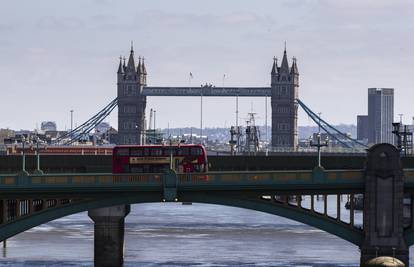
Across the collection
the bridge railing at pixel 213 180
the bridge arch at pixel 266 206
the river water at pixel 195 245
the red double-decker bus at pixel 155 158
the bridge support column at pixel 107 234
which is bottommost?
the river water at pixel 195 245

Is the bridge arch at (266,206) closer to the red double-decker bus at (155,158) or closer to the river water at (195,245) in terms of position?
the red double-decker bus at (155,158)

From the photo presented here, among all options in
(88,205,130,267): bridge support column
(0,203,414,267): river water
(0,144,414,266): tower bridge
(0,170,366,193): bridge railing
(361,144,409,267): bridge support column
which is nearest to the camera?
(361,144,409,267): bridge support column

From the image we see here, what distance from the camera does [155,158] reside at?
11862 centimetres

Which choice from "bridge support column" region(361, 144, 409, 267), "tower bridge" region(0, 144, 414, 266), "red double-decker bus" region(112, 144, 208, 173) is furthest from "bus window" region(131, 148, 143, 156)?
"bridge support column" region(361, 144, 409, 267)

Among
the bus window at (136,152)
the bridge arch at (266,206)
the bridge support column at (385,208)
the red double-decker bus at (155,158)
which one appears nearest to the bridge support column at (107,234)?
the red double-decker bus at (155,158)

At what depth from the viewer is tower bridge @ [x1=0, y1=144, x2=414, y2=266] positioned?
96938mm

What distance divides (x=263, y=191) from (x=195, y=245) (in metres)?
50.6

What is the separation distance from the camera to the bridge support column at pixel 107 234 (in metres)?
117

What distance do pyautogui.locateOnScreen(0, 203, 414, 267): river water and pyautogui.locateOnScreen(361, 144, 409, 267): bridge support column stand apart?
85.0 feet

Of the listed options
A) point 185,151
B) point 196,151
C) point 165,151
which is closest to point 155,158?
point 165,151

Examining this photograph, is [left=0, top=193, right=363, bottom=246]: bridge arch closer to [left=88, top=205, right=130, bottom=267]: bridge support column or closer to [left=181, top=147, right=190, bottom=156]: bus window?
[left=88, top=205, right=130, bottom=267]: bridge support column

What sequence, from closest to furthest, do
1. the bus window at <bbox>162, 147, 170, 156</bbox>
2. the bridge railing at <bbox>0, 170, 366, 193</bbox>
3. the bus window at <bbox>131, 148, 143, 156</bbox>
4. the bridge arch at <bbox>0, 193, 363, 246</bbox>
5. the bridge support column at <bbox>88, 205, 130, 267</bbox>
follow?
1. the bridge railing at <bbox>0, 170, 366, 193</bbox>
2. the bridge arch at <bbox>0, 193, 363, 246</bbox>
3. the bridge support column at <bbox>88, 205, 130, 267</bbox>
4. the bus window at <bbox>162, 147, 170, 156</bbox>
5. the bus window at <bbox>131, 148, 143, 156</bbox>

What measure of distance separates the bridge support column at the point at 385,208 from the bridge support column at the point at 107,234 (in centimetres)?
2857

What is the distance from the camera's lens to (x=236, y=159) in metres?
125
